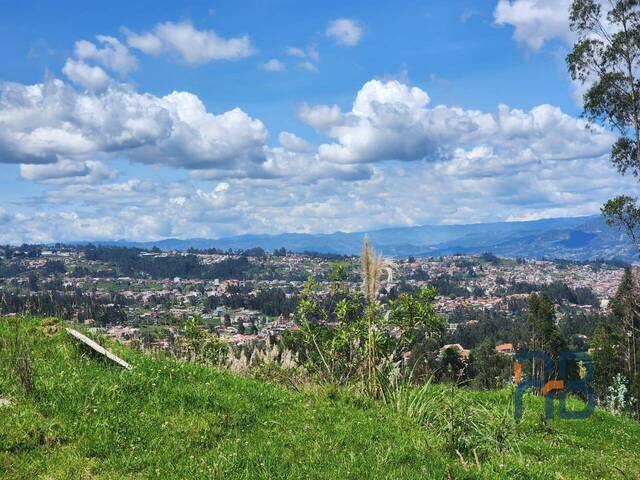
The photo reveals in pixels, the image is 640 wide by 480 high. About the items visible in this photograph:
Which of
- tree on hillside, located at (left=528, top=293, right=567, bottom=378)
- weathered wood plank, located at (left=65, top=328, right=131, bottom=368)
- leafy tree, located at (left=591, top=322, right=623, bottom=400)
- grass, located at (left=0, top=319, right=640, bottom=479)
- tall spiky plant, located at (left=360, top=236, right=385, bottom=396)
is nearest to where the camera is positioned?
grass, located at (left=0, top=319, right=640, bottom=479)

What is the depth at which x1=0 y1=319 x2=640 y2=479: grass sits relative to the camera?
614cm

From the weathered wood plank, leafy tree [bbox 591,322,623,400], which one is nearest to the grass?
the weathered wood plank

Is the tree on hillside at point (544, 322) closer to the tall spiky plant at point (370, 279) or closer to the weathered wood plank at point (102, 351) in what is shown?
the tall spiky plant at point (370, 279)

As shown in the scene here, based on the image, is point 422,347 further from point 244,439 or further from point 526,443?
point 244,439

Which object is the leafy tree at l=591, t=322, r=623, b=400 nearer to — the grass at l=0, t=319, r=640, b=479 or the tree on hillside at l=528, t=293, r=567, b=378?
the tree on hillside at l=528, t=293, r=567, b=378

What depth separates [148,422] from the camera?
285 inches

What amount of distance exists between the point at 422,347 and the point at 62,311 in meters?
8.52

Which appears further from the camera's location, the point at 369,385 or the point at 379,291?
the point at 379,291

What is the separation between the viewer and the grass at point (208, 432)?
6.14 metres

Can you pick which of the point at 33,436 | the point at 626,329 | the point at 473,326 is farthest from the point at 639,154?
the point at 473,326

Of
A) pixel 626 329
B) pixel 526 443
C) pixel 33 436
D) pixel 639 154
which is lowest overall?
pixel 626 329

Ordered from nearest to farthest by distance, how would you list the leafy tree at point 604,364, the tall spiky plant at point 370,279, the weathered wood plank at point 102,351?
the weathered wood plank at point 102,351 < the tall spiky plant at point 370,279 < the leafy tree at point 604,364

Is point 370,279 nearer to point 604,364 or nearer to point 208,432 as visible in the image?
point 208,432

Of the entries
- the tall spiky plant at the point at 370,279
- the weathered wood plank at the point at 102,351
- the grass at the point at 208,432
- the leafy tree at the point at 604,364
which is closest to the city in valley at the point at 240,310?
the tall spiky plant at the point at 370,279
